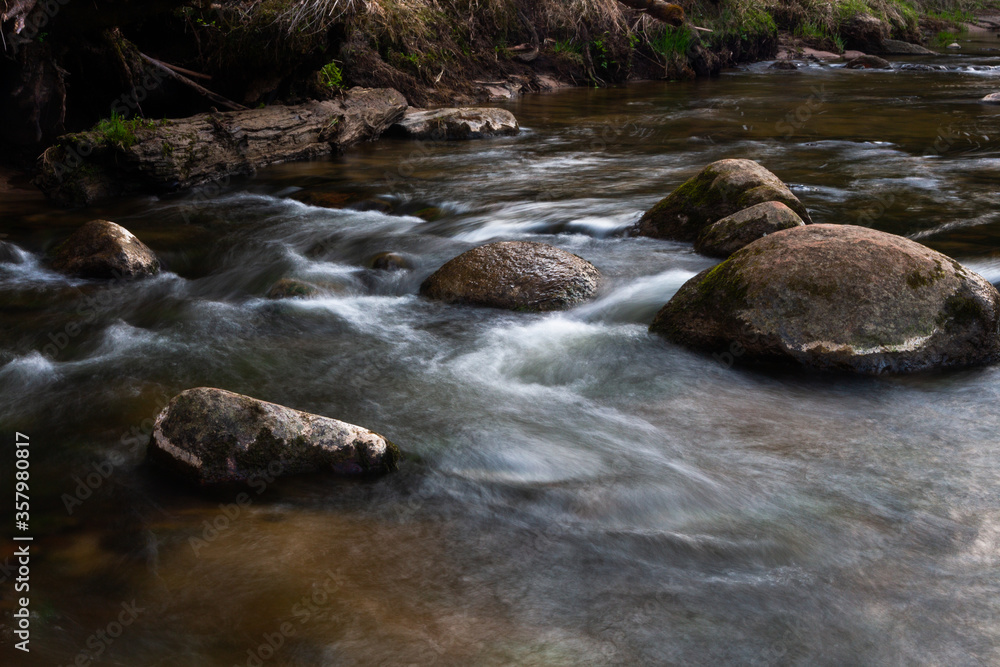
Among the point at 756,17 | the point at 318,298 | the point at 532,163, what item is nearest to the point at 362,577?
the point at 318,298

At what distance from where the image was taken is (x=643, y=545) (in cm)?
302

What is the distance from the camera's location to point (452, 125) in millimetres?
11961

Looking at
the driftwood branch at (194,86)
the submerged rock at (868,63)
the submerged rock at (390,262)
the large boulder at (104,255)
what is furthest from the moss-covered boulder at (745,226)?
the submerged rock at (868,63)

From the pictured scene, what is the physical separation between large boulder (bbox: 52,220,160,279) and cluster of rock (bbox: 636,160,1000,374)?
4.63m

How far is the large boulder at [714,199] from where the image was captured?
6.42 metres

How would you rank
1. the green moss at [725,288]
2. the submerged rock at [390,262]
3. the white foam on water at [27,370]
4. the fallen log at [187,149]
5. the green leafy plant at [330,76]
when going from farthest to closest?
the green leafy plant at [330,76]
the fallen log at [187,149]
the submerged rock at [390,262]
the white foam on water at [27,370]
the green moss at [725,288]

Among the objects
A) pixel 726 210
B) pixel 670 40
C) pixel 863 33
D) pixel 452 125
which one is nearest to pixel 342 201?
pixel 452 125

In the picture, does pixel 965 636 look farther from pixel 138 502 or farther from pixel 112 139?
pixel 112 139

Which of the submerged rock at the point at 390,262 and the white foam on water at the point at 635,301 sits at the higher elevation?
the submerged rock at the point at 390,262

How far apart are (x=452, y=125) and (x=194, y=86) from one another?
13.1 feet

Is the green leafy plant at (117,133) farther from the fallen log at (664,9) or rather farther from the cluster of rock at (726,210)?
the fallen log at (664,9)

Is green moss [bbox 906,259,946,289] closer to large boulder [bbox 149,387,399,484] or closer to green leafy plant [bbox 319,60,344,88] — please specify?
large boulder [bbox 149,387,399,484]

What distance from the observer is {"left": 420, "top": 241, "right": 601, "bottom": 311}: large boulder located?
5.59 metres

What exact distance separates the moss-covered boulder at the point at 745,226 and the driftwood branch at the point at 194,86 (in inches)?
258
